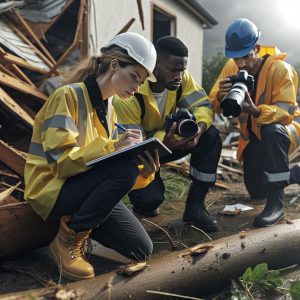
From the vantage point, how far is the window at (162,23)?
32.3 feet

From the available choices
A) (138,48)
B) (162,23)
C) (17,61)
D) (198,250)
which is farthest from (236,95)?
(162,23)

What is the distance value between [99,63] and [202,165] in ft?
4.29

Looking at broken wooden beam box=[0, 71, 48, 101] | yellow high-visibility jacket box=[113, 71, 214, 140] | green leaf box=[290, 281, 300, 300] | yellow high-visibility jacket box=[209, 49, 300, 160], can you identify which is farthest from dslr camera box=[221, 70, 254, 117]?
broken wooden beam box=[0, 71, 48, 101]

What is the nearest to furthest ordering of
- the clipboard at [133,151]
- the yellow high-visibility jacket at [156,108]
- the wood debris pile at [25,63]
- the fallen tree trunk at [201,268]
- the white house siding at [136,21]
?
the fallen tree trunk at [201,268]
the clipboard at [133,151]
the yellow high-visibility jacket at [156,108]
the wood debris pile at [25,63]
the white house siding at [136,21]

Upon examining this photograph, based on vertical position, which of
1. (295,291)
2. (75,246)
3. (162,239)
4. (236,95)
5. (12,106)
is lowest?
(162,239)

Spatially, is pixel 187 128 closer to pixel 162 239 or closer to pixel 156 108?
pixel 156 108

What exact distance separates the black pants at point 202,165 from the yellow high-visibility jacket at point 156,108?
13 centimetres

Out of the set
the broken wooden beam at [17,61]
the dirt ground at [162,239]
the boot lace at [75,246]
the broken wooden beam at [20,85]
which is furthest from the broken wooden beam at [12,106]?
the boot lace at [75,246]

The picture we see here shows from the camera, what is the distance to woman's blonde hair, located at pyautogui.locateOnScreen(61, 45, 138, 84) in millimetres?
2332

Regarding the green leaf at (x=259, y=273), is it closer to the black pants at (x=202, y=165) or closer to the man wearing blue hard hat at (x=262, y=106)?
the man wearing blue hard hat at (x=262, y=106)

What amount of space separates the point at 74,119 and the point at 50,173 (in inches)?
13.1

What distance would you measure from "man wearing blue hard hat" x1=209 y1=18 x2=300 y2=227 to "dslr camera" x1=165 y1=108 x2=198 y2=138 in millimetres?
408

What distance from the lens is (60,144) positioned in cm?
212

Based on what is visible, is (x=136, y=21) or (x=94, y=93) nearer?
(x=94, y=93)
